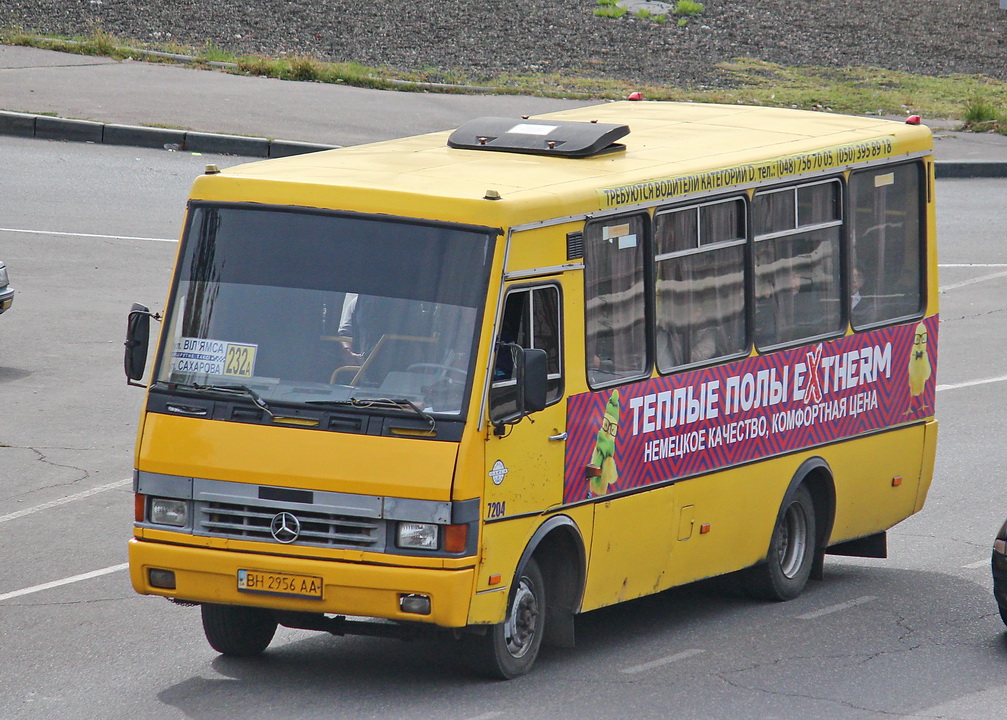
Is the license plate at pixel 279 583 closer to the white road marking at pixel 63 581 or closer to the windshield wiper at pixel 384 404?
the windshield wiper at pixel 384 404

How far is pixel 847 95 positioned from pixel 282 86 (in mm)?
9227

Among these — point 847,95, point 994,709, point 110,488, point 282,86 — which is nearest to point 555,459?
point 994,709

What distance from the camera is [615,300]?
30.1 feet

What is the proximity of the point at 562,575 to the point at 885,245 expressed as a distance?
3799 millimetres

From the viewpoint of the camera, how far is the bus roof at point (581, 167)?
8.40 meters

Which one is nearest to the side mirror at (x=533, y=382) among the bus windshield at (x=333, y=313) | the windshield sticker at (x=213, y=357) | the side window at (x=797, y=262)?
Answer: the bus windshield at (x=333, y=313)

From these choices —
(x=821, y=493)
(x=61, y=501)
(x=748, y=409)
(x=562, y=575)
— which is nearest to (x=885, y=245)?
(x=821, y=493)

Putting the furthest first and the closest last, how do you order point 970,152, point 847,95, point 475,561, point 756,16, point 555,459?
point 756,16 < point 847,95 < point 970,152 < point 555,459 < point 475,561

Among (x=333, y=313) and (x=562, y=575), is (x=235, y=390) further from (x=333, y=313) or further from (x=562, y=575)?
(x=562, y=575)

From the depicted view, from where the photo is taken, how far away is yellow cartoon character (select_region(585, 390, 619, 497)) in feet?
29.5

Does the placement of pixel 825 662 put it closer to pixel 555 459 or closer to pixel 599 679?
pixel 599 679

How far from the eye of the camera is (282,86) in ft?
90.2

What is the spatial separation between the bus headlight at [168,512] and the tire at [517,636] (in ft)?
4.94

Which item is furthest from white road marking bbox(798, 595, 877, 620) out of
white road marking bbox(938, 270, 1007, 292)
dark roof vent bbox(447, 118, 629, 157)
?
white road marking bbox(938, 270, 1007, 292)
